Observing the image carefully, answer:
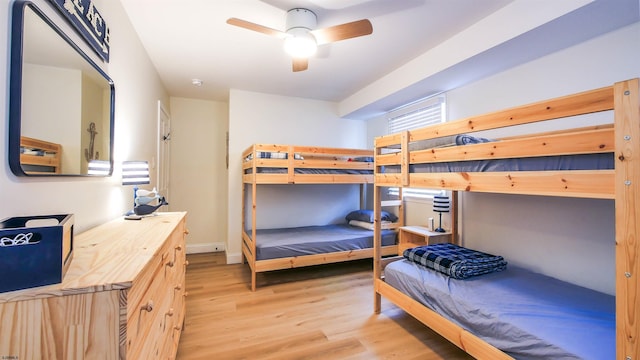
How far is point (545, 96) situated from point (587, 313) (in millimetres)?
1647

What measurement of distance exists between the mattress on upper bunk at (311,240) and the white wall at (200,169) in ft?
3.68

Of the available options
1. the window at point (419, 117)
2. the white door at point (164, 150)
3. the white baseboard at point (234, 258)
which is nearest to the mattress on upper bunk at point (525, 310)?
the window at point (419, 117)

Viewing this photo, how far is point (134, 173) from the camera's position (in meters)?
1.91

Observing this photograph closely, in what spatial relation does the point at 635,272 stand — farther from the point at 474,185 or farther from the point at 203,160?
the point at 203,160

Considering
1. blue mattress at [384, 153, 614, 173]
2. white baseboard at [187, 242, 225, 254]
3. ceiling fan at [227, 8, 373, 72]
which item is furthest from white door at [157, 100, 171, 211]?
blue mattress at [384, 153, 614, 173]

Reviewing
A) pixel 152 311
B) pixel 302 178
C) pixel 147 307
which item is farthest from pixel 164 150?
pixel 147 307

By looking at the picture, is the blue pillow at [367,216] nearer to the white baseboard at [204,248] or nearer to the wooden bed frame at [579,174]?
the wooden bed frame at [579,174]

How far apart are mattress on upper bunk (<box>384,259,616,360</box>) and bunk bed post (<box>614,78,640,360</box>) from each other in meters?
0.19

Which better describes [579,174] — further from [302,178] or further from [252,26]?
[302,178]

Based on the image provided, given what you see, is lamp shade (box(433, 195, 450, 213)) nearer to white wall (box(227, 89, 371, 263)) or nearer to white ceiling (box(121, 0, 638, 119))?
white ceiling (box(121, 0, 638, 119))

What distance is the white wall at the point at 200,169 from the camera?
4156 millimetres

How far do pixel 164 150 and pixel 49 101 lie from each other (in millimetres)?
2796

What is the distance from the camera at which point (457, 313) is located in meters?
1.63

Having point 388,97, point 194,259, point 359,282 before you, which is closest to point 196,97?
Answer: point 194,259
